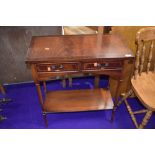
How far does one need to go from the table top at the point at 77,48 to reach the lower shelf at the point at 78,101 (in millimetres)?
589

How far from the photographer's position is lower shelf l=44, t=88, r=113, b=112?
1488mm

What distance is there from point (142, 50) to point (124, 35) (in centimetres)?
19

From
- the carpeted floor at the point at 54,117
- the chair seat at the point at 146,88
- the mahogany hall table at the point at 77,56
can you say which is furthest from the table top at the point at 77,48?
the carpeted floor at the point at 54,117

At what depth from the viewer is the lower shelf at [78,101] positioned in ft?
4.88

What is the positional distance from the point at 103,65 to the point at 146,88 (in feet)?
1.47

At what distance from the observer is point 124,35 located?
53.0 inches

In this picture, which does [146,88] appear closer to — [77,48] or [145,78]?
[145,78]

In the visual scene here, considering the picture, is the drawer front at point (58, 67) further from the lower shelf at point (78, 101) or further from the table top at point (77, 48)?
the lower shelf at point (78, 101)

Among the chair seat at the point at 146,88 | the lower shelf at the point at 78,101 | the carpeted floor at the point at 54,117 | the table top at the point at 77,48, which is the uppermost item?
the table top at the point at 77,48

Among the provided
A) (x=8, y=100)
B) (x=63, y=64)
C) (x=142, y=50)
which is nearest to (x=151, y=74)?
(x=142, y=50)

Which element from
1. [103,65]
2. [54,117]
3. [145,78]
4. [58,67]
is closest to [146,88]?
[145,78]

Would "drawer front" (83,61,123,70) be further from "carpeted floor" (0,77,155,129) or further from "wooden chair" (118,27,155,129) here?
"carpeted floor" (0,77,155,129)

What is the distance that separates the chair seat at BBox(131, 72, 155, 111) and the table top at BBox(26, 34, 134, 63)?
353 mm
